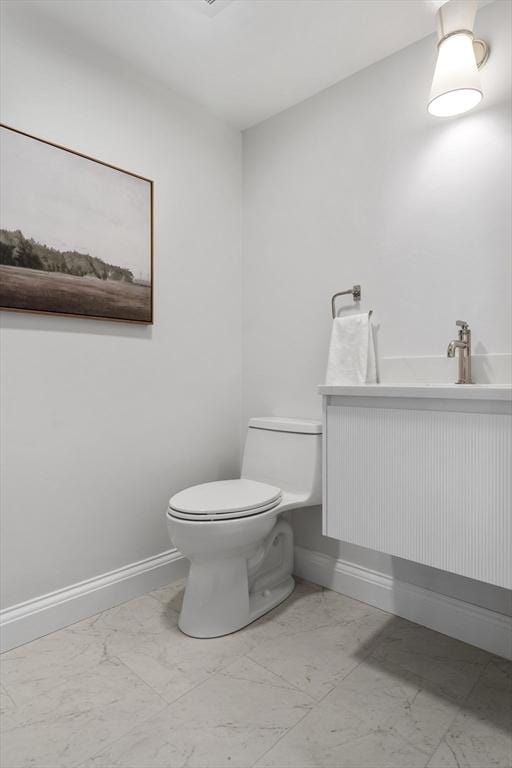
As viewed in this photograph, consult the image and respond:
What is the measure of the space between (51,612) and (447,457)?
1.42 meters

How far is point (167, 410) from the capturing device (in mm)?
1987

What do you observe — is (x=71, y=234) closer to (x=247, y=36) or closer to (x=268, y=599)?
(x=247, y=36)

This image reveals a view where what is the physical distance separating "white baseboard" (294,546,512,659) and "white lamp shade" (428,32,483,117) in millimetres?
1676

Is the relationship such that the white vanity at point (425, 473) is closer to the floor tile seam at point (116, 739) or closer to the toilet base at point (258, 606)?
the toilet base at point (258, 606)

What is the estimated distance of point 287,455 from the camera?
1.89m

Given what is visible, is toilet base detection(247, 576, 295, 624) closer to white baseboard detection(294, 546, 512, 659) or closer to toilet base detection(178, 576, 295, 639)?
toilet base detection(178, 576, 295, 639)

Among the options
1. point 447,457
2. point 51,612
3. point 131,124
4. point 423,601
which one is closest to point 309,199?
point 131,124

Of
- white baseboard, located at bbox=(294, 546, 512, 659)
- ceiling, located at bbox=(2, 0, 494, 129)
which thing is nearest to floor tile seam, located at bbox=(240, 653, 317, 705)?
white baseboard, located at bbox=(294, 546, 512, 659)

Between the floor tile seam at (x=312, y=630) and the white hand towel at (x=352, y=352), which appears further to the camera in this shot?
the white hand towel at (x=352, y=352)

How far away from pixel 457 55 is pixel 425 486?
1330 millimetres

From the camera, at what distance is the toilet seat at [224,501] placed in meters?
1.50

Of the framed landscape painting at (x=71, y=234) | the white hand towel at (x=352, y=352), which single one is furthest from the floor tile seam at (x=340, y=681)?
the framed landscape painting at (x=71, y=234)

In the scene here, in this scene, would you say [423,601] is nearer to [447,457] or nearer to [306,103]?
[447,457]

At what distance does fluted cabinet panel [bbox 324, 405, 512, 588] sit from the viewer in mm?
1093
